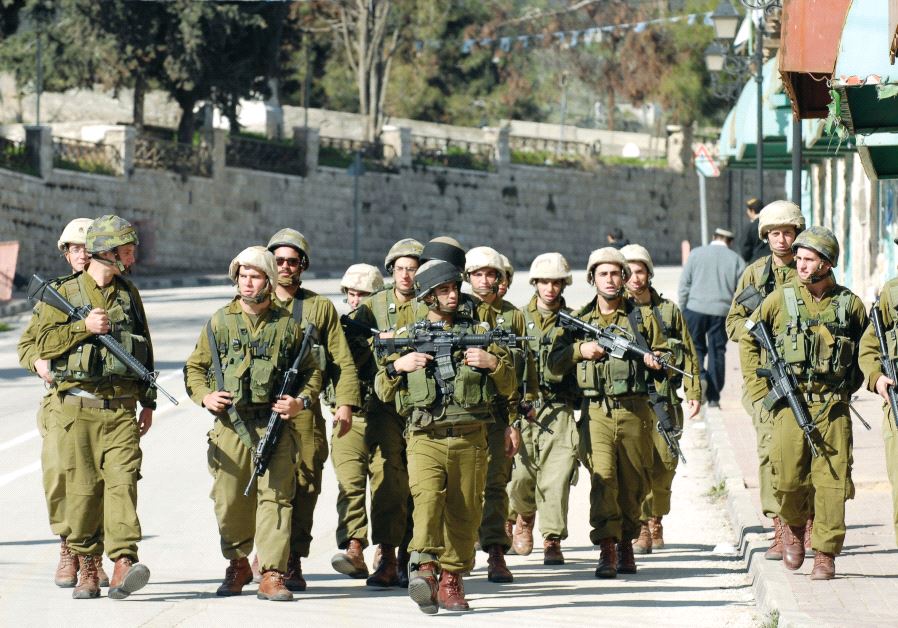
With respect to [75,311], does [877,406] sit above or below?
below

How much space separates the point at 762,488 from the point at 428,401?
2332mm

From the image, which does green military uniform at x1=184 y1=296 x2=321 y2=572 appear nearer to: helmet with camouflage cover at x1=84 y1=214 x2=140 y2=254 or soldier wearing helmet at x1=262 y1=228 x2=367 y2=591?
soldier wearing helmet at x1=262 y1=228 x2=367 y2=591

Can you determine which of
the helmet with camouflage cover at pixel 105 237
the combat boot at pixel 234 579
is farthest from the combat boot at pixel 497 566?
the helmet with camouflage cover at pixel 105 237

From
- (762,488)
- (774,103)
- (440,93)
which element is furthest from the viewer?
(440,93)

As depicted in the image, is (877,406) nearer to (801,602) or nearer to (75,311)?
(801,602)

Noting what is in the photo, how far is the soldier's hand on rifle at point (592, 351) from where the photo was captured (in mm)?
9531

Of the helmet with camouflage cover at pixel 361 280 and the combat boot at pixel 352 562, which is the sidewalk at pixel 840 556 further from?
the helmet with camouflage cover at pixel 361 280

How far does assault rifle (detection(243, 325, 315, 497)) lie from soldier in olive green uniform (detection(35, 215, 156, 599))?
26.3 inches

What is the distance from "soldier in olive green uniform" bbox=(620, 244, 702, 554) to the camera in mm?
9836

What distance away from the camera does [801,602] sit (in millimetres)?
8258

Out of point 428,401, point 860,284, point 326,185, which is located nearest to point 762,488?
point 428,401

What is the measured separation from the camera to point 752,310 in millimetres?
9984

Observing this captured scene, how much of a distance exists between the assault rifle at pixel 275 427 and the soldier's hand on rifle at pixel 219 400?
230 millimetres

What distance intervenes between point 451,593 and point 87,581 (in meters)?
1.85
